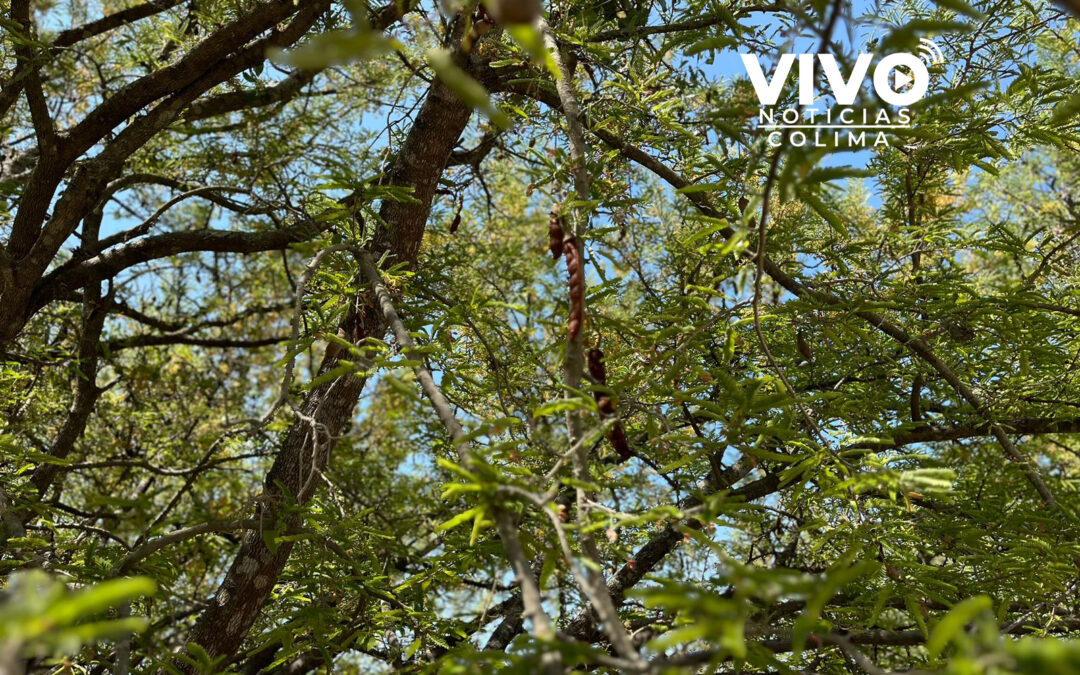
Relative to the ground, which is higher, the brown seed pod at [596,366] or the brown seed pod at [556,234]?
the brown seed pod at [556,234]

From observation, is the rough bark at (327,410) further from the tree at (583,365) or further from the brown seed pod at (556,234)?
the brown seed pod at (556,234)

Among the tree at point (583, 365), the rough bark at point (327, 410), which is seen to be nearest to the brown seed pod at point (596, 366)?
the tree at point (583, 365)

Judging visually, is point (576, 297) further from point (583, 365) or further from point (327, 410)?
point (327, 410)

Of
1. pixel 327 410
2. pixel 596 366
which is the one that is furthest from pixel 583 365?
pixel 327 410

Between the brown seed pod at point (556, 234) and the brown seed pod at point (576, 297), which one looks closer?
the brown seed pod at point (576, 297)

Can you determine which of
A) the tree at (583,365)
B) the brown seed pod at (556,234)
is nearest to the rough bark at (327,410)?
the tree at (583,365)

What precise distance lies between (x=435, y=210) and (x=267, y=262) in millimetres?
1647

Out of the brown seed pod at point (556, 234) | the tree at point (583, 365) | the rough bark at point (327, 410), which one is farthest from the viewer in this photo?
the rough bark at point (327, 410)

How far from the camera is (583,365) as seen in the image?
1.23 m

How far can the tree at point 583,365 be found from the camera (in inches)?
42.6

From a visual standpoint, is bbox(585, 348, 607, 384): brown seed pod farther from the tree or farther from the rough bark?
the rough bark

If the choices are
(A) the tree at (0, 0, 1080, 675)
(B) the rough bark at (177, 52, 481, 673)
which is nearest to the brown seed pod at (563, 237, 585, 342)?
(A) the tree at (0, 0, 1080, 675)

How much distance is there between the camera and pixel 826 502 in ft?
6.79

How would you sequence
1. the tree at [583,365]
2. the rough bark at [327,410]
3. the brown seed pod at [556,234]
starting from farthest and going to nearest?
the rough bark at [327,410]
the brown seed pod at [556,234]
the tree at [583,365]
